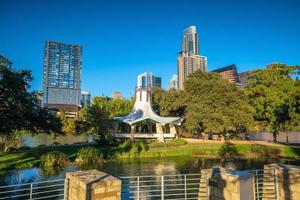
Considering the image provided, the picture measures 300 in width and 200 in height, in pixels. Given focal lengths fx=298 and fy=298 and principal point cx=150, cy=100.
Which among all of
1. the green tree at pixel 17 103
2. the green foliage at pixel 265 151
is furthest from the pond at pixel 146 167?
the green tree at pixel 17 103

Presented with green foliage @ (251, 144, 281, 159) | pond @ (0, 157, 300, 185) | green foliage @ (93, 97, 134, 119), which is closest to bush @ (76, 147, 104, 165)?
pond @ (0, 157, 300, 185)

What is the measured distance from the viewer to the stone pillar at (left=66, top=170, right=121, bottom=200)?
6566mm

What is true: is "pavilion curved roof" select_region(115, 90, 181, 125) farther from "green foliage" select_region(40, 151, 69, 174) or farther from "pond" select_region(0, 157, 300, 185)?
"green foliage" select_region(40, 151, 69, 174)

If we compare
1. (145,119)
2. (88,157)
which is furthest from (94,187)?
(145,119)

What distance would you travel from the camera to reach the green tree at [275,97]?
36.1m

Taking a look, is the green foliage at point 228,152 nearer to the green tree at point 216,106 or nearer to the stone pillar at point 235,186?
the green tree at point 216,106

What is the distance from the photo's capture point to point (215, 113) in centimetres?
3931

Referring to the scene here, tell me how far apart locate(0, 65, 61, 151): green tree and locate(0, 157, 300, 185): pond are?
11.8 ft

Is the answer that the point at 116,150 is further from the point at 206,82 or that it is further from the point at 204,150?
the point at 206,82

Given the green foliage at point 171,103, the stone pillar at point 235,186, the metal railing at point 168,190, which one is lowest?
the metal railing at point 168,190

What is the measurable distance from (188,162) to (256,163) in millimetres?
6405

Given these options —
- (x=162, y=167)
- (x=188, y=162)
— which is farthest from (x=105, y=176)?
(x=188, y=162)

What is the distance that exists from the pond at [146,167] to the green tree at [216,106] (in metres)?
8.97

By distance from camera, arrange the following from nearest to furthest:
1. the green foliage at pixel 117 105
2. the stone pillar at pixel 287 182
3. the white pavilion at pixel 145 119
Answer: the stone pillar at pixel 287 182
the white pavilion at pixel 145 119
the green foliage at pixel 117 105
